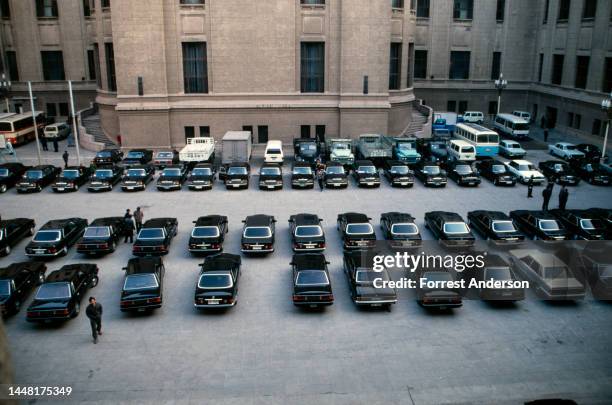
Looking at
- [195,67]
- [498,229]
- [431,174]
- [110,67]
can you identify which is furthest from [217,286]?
[110,67]

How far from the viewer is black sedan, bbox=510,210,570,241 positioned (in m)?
23.4

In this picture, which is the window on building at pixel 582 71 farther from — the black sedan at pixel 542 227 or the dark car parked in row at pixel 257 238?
the dark car parked in row at pixel 257 238

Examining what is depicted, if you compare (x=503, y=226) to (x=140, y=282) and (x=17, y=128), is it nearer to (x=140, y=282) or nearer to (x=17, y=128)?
(x=140, y=282)

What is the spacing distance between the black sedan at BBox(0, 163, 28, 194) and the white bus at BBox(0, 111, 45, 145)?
33.0 feet

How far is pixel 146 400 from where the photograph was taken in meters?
14.0

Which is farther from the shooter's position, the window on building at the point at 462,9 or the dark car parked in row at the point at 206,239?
the window on building at the point at 462,9

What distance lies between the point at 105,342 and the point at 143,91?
28909mm

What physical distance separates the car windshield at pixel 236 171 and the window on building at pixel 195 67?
12.3 metres

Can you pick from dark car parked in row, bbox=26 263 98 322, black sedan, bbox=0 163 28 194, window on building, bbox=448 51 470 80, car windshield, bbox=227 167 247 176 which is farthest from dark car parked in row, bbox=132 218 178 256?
window on building, bbox=448 51 470 80

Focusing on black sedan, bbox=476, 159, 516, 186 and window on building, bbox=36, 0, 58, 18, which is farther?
window on building, bbox=36, 0, 58, 18

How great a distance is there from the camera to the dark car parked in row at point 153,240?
2244 cm

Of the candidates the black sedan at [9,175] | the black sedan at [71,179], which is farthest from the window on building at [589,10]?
the black sedan at [9,175]

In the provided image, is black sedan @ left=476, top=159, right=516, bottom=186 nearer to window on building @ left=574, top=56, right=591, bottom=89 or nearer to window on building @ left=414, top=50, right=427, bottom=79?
window on building @ left=574, top=56, right=591, bottom=89

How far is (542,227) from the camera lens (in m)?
23.8
